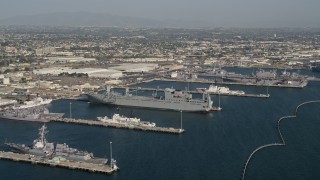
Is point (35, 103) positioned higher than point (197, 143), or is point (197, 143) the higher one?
point (35, 103)

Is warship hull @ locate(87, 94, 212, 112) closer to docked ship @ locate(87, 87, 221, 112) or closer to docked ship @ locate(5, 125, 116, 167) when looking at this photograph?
docked ship @ locate(87, 87, 221, 112)

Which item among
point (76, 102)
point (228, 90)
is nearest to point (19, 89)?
point (76, 102)

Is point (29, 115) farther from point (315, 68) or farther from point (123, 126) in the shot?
point (315, 68)

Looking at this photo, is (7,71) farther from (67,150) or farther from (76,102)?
(67,150)

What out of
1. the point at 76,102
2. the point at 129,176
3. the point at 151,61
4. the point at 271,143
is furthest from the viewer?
the point at 151,61

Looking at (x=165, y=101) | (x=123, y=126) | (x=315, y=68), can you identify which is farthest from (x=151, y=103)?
(x=315, y=68)

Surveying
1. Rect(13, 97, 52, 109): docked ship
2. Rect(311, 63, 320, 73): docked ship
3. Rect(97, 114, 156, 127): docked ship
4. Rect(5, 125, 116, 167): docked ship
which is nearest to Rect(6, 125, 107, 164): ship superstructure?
Rect(5, 125, 116, 167): docked ship
